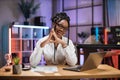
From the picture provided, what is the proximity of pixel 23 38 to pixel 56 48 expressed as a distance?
137 inches

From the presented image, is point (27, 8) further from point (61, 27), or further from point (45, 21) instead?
point (61, 27)

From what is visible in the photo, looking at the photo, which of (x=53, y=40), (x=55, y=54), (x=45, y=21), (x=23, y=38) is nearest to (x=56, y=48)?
(x=55, y=54)

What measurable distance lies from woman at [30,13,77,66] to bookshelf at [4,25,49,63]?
3192 millimetres

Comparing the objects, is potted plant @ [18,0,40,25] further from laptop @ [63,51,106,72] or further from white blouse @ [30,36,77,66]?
laptop @ [63,51,106,72]

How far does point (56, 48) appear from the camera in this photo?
2.42 meters

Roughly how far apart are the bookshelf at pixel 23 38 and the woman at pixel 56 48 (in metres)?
3.19

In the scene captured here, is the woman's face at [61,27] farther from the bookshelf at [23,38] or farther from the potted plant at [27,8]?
the potted plant at [27,8]

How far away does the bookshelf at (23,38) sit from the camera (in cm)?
552

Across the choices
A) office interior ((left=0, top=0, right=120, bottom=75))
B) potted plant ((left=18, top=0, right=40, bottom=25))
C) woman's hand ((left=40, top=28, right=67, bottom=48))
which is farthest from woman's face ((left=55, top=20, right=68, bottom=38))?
potted plant ((left=18, top=0, right=40, bottom=25))

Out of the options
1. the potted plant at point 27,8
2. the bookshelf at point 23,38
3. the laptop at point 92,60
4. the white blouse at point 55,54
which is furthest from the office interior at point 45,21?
the laptop at point 92,60

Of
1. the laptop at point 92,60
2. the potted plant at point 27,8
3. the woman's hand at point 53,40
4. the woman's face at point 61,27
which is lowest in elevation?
the laptop at point 92,60

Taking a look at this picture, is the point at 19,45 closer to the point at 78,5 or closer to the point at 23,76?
the point at 78,5

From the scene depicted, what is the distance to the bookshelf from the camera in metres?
5.52

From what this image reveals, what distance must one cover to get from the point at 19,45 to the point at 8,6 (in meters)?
1.12
